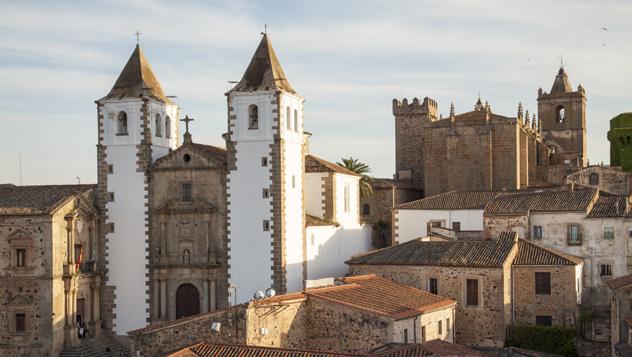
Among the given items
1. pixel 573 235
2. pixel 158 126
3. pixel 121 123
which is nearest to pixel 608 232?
pixel 573 235

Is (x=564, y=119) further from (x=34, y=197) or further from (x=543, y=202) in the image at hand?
(x=34, y=197)

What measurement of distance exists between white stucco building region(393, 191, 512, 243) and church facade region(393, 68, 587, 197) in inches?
311

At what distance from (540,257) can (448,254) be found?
4.04 metres

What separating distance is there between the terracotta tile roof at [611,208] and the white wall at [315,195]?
13056 millimetres

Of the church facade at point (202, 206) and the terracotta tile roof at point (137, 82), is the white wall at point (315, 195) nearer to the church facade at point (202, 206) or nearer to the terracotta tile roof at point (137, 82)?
the church facade at point (202, 206)

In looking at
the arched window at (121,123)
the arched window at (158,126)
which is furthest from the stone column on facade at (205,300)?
the arched window at (121,123)

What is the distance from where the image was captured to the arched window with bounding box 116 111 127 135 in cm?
4622

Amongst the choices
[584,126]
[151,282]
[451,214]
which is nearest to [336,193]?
[451,214]

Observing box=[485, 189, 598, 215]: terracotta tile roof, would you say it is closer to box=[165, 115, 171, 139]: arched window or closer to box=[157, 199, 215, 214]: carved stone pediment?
box=[157, 199, 215, 214]: carved stone pediment

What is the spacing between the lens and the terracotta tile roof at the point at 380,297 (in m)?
36.2

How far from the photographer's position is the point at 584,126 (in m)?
77.5

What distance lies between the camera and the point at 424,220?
50.4m

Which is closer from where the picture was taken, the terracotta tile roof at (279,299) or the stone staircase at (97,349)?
the terracotta tile roof at (279,299)

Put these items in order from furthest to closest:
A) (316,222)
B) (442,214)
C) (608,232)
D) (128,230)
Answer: (442,214) < (316,222) < (128,230) < (608,232)
